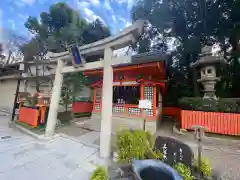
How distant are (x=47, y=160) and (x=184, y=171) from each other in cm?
334

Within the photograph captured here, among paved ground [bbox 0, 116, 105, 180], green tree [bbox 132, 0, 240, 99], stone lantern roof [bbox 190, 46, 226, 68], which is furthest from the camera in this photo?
green tree [bbox 132, 0, 240, 99]

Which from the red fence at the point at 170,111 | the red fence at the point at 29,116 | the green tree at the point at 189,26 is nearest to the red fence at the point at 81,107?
the red fence at the point at 29,116

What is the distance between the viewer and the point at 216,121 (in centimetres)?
532

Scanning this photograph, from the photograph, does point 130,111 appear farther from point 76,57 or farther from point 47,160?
point 47,160

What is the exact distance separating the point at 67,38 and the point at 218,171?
11903 mm

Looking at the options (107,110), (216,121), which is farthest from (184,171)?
(216,121)

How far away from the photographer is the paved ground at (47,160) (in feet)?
8.95

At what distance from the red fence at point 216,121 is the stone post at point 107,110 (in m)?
4.01

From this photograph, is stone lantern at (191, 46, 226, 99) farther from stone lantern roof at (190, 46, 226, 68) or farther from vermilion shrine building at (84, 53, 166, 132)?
vermilion shrine building at (84, 53, 166, 132)

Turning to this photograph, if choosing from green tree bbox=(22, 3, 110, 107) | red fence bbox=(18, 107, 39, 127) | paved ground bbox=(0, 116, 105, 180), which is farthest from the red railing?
green tree bbox=(22, 3, 110, 107)

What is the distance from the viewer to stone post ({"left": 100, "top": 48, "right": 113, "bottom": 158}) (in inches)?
143

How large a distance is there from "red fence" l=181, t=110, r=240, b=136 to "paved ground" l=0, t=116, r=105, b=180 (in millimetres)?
4418

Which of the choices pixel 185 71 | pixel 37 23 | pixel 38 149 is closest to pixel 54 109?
pixel 38 149

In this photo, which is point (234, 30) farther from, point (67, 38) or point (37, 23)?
point (37, 23)
